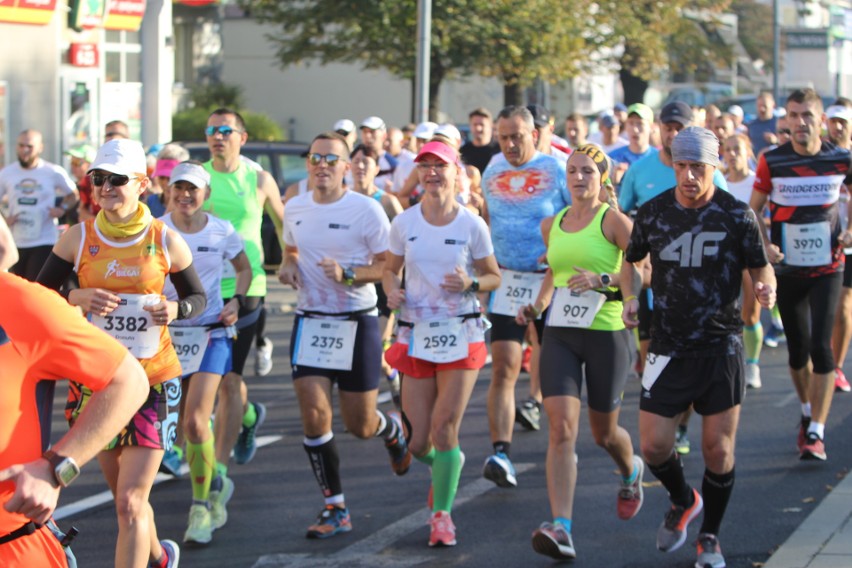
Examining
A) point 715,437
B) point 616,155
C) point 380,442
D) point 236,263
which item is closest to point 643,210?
point 715,437

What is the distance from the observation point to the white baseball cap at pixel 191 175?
7445mm

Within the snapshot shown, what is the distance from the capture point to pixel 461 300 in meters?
7.35

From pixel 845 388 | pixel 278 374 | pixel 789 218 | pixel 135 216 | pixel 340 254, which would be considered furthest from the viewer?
pixel 278 374

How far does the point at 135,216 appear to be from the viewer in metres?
6.19

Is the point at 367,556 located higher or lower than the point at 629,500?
lower

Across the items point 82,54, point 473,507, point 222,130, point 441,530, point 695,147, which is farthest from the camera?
point 82,54

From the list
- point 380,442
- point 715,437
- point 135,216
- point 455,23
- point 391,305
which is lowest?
point 380,442

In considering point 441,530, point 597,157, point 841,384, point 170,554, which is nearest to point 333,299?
point 441,530

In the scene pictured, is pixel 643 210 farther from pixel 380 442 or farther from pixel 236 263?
pixel 380 442

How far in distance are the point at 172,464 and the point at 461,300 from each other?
2200mm

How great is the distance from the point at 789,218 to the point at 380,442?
113 inches

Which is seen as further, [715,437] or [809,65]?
[809,65]

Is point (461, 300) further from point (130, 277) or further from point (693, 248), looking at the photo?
point (130, 277)

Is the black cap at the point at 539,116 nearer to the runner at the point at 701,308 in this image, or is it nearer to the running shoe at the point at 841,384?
the runner at the point at 701,308
